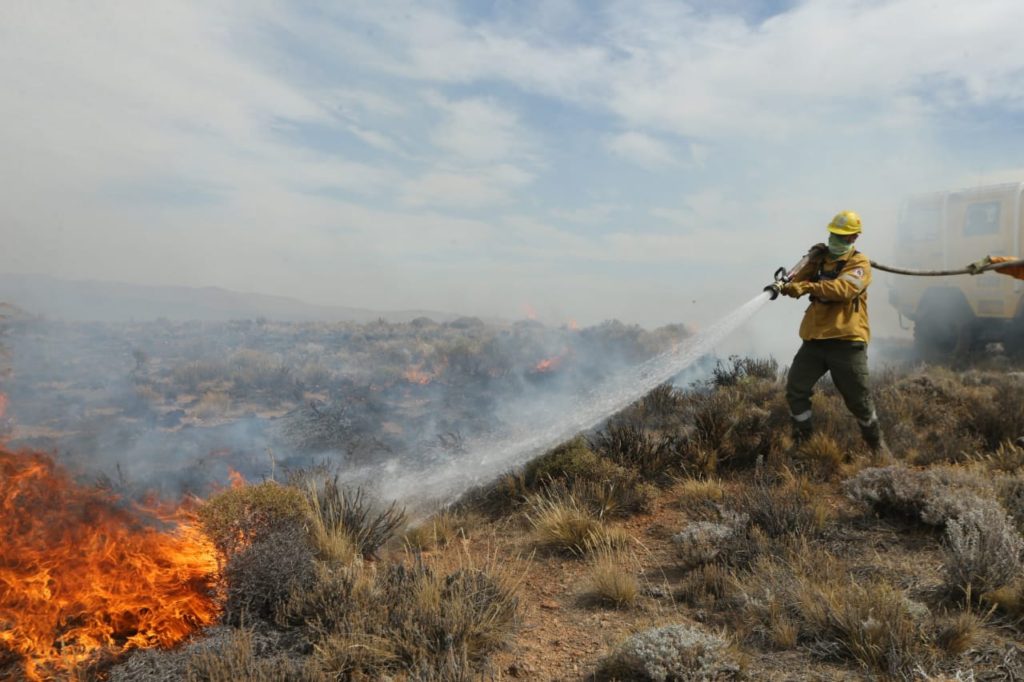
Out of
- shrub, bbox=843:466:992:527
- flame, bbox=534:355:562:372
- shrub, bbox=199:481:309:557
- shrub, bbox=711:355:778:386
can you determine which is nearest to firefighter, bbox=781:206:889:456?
shrub, bbox=843:466:992:527

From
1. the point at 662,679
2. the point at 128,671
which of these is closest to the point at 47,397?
the point at 128,671

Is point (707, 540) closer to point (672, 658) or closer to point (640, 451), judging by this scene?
point (672, 658)

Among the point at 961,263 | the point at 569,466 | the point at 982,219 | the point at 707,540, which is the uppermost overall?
the point at 982,219

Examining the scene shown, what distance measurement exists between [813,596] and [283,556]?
316 centimetres

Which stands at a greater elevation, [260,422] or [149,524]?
[149,524]

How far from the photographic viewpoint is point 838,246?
5.88 m

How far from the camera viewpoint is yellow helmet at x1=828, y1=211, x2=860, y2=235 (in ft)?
19.1

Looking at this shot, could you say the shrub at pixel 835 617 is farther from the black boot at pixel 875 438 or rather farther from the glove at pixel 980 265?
the glove at pixel 980 265

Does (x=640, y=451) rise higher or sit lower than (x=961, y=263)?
lower

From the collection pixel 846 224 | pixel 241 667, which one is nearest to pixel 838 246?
pixel 846 224

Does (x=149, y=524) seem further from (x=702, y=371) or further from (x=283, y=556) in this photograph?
(x=702, y=371)

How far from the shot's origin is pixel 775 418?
7453 mm

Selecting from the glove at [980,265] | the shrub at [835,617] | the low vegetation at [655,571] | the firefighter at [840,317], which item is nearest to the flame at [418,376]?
the low vegetation at [655,571]

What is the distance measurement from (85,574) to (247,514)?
0.96 m
